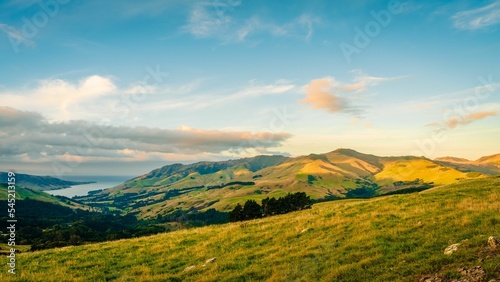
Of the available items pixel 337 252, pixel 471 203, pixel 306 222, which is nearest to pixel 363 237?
pixel 337 252

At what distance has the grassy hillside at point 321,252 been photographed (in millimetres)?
15031

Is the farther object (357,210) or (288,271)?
(357,210)

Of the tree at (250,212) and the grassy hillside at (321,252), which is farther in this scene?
the tree at (250,212)

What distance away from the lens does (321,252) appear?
18922mm

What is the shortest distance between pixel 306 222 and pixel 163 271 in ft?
45.7

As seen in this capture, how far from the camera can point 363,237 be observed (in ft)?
66.5

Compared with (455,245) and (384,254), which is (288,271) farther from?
(455,245)

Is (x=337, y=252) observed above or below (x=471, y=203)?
below

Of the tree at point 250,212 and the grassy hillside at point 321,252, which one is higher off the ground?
the grassy hillside at point 321,252

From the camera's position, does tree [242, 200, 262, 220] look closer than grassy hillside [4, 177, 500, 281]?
No

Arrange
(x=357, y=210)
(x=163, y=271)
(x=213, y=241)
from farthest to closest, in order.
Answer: (x=357, y=210) → (x=213, y=241) → (x=163, y=271)

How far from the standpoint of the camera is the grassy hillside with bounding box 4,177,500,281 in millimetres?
15031

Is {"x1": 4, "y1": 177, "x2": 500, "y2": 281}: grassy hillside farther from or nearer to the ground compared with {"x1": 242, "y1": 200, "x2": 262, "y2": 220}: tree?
farther from the ground

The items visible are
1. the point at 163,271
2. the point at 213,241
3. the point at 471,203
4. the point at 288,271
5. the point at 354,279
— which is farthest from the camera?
the point at 213,241
